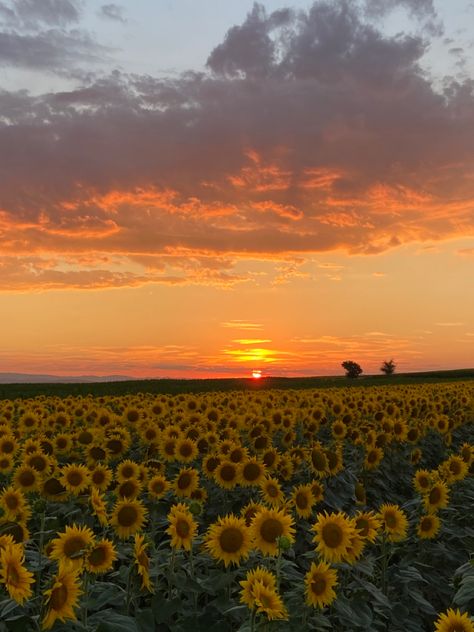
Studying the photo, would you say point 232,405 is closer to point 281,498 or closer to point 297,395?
point 297,395

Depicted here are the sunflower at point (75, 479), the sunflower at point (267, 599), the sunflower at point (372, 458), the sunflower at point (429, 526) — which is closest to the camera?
the sunflower at point (267, 599)

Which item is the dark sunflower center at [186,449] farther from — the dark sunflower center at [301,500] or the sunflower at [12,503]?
the sunflower at [12,503]

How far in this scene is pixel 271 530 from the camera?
5496mm

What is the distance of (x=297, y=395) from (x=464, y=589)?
13087 millimetres

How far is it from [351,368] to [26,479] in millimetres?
93517

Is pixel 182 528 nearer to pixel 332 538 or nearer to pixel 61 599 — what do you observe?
pixel 332 538

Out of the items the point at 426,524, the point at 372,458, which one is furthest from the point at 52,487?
the point at 372,458

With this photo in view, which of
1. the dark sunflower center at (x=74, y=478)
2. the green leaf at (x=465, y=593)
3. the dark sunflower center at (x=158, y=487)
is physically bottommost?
the green leaf at (x=465, y=593)

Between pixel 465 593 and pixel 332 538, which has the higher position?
pixel 332 538

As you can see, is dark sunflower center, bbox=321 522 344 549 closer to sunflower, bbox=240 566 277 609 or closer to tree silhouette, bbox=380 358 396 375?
sunflower, bbox=240 566 277 609

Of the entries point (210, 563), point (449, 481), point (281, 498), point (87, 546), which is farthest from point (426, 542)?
point (87, 546)

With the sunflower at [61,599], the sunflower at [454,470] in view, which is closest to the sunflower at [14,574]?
the sunflower at [61,599]

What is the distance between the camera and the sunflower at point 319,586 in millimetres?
4996

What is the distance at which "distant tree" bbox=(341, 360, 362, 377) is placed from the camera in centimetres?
9831
